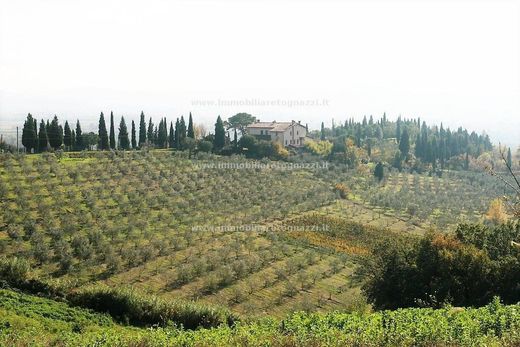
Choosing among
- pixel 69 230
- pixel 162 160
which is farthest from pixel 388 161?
pixel 69 230

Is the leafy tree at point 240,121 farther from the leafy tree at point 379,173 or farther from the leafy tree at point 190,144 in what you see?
the leafy tree at point 379,173

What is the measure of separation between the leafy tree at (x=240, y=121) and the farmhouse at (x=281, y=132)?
4.87 feet

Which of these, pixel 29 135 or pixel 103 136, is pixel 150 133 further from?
pixel 29 135

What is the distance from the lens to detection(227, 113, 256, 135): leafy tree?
9056cm

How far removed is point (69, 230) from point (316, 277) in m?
18.2

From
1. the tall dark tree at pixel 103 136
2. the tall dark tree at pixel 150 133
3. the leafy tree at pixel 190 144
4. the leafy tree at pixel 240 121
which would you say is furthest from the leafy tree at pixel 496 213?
the tall dark tree at pixel 103 136

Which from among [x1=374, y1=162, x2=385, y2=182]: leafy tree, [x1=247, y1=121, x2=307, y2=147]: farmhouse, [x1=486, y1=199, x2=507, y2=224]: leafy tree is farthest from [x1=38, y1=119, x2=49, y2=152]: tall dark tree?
[x1=486, y1=199, x2=507, y2=224]: leafy tree

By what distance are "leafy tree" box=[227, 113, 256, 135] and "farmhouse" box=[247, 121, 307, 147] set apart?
1.48m

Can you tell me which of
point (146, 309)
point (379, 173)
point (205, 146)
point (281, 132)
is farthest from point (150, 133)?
point (146, 309)

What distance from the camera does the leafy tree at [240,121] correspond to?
90.6 meters

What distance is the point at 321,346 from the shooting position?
10219mm

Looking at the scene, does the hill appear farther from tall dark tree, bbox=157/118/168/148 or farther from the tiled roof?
the tiled roof

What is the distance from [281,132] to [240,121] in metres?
10.4

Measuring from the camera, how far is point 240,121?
90.6 metres
